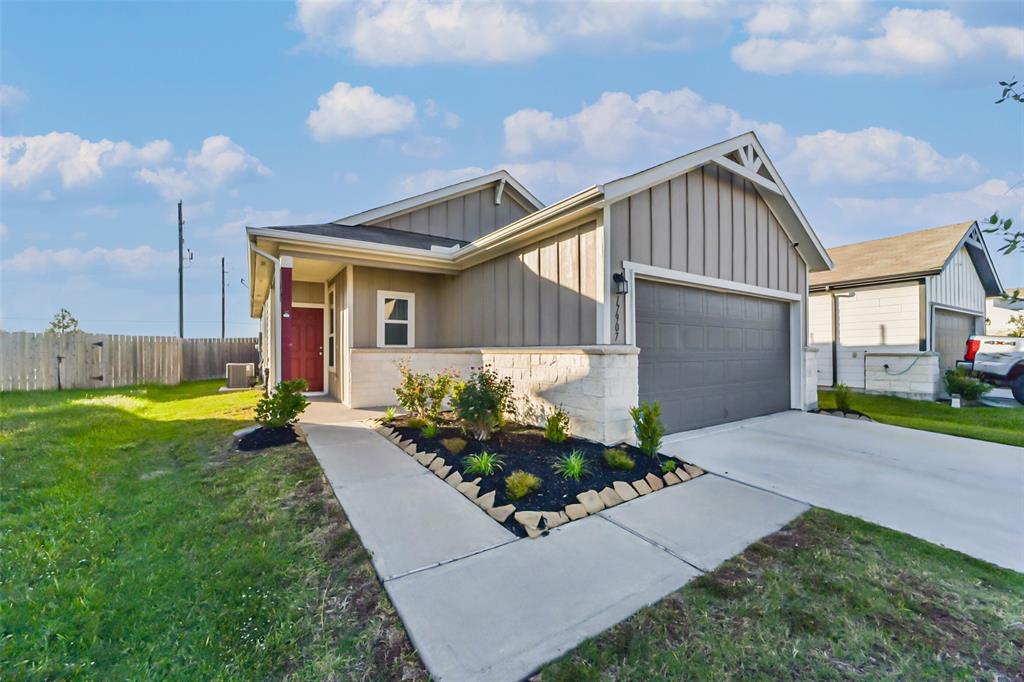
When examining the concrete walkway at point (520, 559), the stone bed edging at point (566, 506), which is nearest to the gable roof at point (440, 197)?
the stone bed edging at point (566, 506)

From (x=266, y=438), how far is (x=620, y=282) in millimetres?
5149

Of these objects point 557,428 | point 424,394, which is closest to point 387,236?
point 424,394

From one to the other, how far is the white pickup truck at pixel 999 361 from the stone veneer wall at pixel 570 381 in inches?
424

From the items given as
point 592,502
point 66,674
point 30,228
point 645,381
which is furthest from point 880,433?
point 30,228

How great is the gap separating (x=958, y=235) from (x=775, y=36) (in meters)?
9.99

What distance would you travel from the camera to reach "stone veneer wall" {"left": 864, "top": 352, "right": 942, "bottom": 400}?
9469 millimetres

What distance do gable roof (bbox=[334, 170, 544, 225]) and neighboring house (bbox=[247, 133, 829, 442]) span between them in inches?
6.8

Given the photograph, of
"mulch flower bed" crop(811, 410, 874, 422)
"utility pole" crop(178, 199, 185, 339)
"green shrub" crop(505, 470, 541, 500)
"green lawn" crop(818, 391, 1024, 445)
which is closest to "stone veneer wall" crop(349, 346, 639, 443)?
"green shrub" crop(505, 470, 541, 500)

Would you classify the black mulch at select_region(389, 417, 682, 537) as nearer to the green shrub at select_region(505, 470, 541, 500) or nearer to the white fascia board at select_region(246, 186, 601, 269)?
the green shrub at select_region(505, 470, 541, 500)

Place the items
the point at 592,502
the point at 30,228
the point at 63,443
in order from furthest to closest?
the point at 30,228, the point at 63,443, the point at 592,502

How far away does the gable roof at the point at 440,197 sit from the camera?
9.93m

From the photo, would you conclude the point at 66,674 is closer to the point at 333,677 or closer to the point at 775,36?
the point at 333,677

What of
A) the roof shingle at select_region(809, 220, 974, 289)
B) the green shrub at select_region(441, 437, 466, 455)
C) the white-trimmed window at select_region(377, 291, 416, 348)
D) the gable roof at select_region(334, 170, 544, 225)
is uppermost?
the gable roof at select_region(334, 170, 544, 225)

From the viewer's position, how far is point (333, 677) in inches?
69.8
